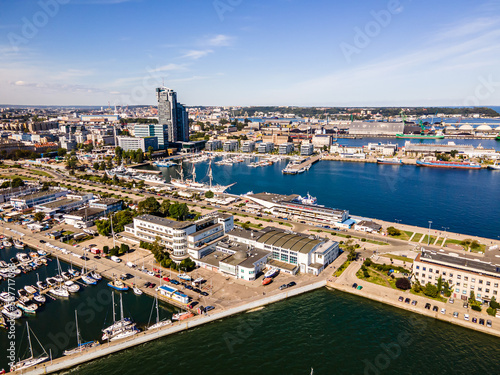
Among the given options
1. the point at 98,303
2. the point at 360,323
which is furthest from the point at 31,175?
the point at 360,323

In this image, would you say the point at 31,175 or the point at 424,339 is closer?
the point at 424,339

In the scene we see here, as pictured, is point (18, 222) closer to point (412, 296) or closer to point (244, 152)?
point (412, 296)

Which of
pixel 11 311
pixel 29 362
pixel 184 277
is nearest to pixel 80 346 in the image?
pixel 29 362

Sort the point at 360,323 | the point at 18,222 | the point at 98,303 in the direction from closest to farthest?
the point at 360,323 → the point at 98,303 → the point at 18,222

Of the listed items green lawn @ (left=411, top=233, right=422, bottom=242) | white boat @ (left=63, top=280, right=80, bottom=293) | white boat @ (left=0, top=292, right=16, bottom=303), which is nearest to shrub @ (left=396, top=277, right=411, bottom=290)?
green lawn @ (left=411, top=233, right=422, bottom=242)

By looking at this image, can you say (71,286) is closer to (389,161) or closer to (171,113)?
(389,161)

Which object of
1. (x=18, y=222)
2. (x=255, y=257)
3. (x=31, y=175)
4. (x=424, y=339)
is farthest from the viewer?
(x=31, y=175)

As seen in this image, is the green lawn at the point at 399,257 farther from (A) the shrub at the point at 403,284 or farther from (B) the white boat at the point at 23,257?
(B) the white boat at the point at 23,257
